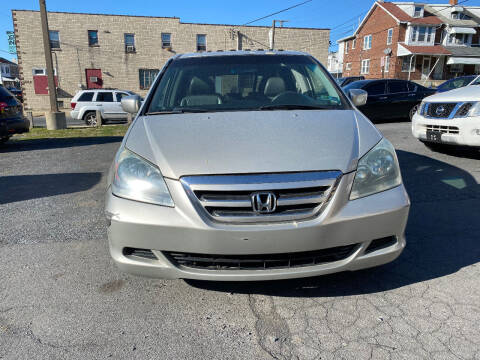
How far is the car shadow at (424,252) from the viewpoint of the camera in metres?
2.44

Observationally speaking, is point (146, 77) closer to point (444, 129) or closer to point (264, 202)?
point (444, 129)

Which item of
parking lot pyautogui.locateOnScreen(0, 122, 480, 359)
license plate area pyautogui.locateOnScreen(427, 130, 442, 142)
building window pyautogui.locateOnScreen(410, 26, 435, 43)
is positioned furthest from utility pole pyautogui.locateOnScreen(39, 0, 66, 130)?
building window pyautogui.locateOnScreen(410, 26, 435, 43)

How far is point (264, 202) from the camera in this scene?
6.37ft

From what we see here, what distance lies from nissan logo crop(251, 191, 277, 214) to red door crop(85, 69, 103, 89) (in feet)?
107

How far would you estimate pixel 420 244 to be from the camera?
305cm

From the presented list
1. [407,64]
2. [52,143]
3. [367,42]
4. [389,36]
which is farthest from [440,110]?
[367,42]

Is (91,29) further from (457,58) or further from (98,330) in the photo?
(457,58)

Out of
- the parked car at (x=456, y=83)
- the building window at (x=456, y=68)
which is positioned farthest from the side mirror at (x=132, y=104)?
the building window at (x=456, y=68)

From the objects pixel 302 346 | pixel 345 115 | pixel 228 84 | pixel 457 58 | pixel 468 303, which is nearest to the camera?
pixel 302 346

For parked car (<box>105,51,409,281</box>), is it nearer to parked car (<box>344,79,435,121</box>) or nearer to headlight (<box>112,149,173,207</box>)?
headlight (<box>112,149,173,207</box>)

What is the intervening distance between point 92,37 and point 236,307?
33433 mm

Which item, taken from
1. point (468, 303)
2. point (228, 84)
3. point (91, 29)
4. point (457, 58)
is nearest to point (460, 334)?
point (468, 303)

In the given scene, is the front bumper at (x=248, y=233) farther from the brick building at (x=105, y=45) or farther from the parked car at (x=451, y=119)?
the brick building at (x=105, y=45)

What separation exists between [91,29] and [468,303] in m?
34.0
